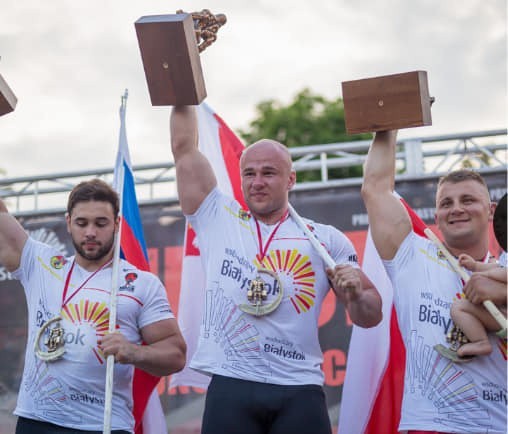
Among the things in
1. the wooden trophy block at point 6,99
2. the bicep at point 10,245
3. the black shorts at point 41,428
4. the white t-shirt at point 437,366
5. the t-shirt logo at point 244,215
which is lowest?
the black shorts at point 41,428

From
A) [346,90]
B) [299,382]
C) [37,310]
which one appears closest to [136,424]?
[37,310]

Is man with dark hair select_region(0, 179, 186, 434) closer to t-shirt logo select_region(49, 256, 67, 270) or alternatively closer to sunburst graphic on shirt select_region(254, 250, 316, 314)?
t-shirt logo select_region(49, 256, 67, 270)

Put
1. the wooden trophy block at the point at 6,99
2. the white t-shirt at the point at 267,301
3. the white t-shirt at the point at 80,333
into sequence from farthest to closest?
the wooden trophy block at the point at 6,99 → the white t-shirt at the point at 80,333 → the white t-shirt at the point at 267,301

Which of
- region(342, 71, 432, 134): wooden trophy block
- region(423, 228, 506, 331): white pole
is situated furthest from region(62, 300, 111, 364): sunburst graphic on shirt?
region(423, 228, 506, 331): white pole

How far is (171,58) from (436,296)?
1.66m

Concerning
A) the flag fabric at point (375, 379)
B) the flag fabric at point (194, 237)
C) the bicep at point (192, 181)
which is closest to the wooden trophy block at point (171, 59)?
the bicep at point (192, 181)

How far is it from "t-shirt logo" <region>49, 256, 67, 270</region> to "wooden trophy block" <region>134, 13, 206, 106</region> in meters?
0.92

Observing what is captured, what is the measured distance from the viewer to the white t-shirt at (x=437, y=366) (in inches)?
119

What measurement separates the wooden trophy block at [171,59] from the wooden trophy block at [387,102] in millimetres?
739

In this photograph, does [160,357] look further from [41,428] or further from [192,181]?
[192,181]

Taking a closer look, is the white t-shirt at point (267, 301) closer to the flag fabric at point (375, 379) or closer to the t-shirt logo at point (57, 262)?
the flag fabric at point (375, 379)

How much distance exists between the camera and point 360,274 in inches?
132

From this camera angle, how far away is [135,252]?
422 cm

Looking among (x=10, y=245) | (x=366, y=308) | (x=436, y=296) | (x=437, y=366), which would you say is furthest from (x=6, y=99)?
(x=437, y=366)
